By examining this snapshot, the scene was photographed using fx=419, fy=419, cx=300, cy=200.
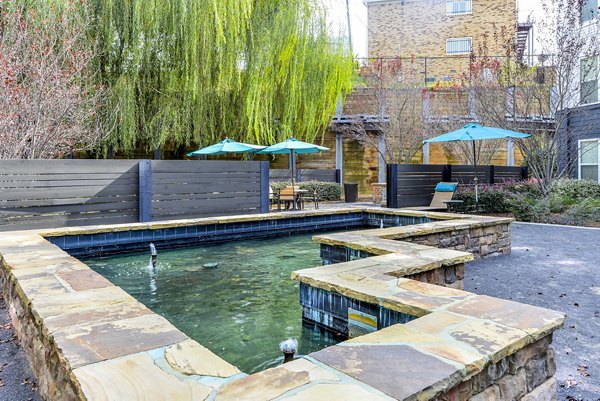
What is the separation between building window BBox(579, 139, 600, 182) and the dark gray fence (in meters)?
8.26

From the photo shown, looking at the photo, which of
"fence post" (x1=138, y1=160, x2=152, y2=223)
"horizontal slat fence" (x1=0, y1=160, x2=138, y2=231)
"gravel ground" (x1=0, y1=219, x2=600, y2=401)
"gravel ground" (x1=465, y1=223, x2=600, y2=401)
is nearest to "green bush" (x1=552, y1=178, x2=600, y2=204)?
"gravel ground" (x1=465, y1=223, x2=600, y2=401)

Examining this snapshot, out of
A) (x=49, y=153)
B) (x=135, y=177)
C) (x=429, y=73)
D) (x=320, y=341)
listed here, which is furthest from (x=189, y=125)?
(x=429, y=73)

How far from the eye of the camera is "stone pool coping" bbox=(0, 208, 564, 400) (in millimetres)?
1495

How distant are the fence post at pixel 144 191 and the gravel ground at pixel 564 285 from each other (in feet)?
17.5

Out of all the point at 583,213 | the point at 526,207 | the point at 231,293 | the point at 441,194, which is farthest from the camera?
the point at 441,194

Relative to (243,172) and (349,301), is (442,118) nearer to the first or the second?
(243,172)

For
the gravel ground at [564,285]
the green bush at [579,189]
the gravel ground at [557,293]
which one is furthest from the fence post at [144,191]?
the green bush at [579,189]

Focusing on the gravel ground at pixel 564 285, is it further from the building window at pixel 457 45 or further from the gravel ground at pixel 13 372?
the building window at pixel 457 45

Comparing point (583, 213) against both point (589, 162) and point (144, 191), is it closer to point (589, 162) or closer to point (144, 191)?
point (589, 162)

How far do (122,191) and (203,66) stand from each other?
17.5 ft

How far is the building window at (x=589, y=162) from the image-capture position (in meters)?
13.6

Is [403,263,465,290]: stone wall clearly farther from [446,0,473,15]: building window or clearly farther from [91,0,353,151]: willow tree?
[446,0,473,15]: building window

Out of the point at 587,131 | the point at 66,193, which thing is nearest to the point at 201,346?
the point at 66,193

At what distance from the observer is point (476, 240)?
562 cm
